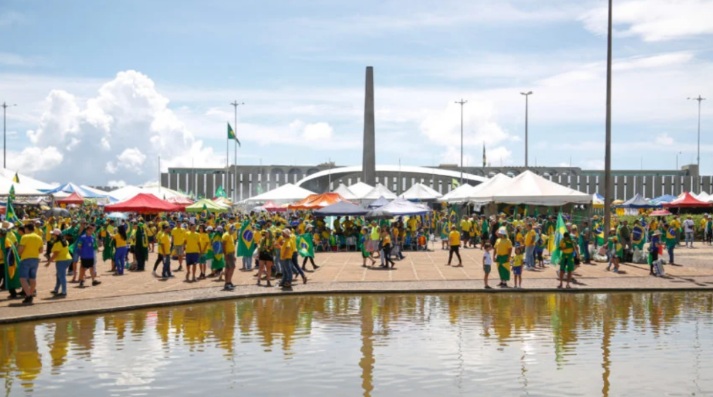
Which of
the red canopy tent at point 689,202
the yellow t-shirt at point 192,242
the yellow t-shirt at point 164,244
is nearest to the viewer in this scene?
the yellow t-shirt at point 192,242

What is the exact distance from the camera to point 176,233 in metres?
24.0

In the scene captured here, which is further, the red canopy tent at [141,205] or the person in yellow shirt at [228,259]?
the red canopy tent at [141,205]

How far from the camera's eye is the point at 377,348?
11812mm

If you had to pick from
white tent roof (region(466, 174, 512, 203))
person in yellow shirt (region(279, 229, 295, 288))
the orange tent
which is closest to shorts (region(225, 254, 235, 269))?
person in yellow shirt (region(279, 229, 295, 288))

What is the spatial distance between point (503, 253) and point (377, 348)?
27.1ft

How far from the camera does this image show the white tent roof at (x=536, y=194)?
33438 mm

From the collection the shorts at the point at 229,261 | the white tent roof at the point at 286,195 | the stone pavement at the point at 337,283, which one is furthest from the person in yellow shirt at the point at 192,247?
the white tent roof at the point at 286,195

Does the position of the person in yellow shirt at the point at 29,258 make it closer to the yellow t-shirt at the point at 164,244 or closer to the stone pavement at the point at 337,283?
the stone pavement at the point at 337,283

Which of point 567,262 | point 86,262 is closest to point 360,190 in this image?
point 567,262

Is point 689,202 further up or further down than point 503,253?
further up

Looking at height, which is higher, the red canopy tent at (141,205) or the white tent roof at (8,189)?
the white tent roof at (8,189)

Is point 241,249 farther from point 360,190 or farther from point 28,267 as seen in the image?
point 360,190

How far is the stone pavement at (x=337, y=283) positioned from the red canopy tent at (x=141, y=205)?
12.9ft

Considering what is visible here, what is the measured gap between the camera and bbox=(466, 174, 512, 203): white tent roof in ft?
115
